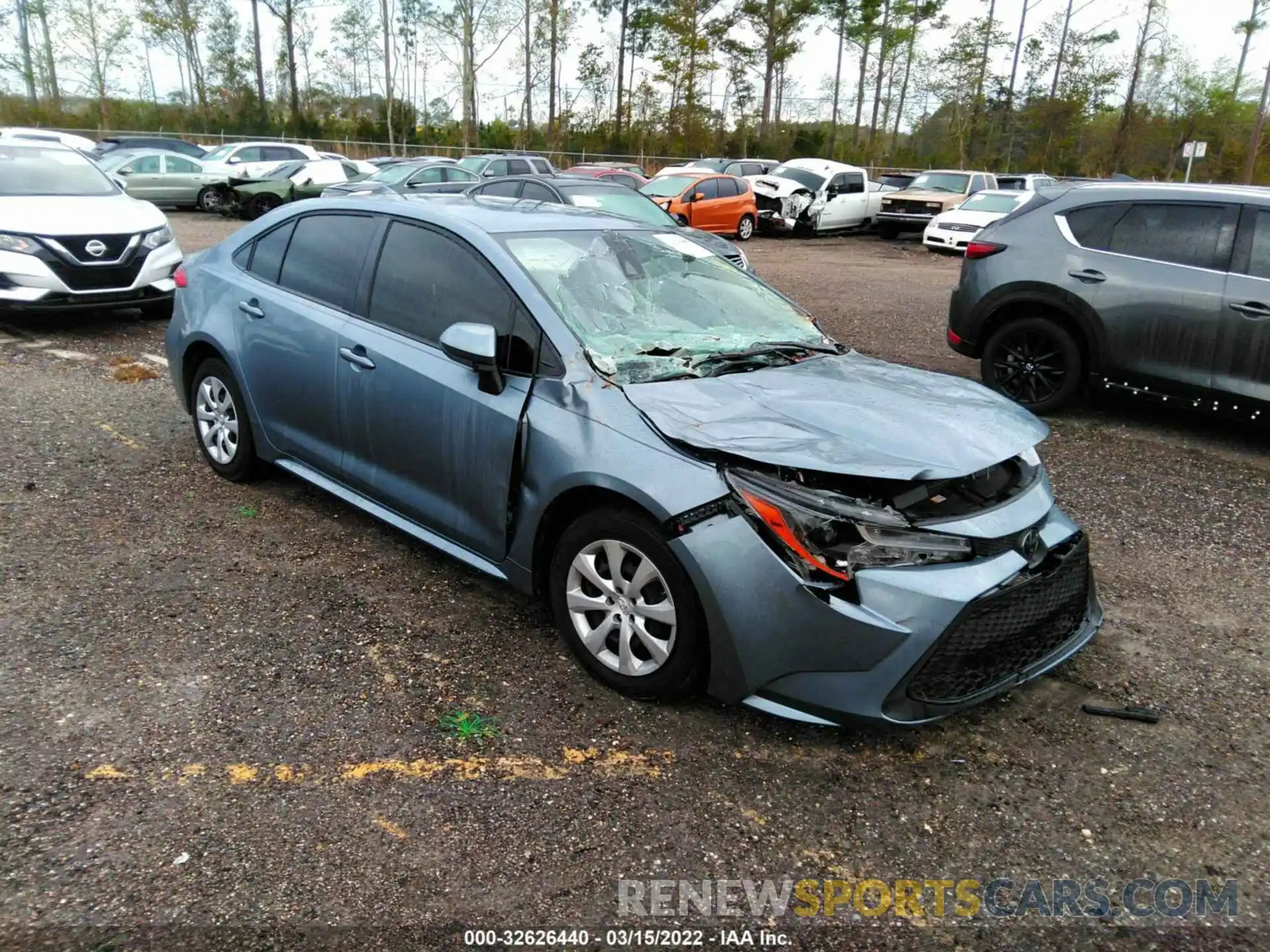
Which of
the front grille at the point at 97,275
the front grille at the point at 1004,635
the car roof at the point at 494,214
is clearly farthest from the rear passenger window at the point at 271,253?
the front grille at the point at 97,275

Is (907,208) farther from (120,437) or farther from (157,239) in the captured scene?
(120,437)

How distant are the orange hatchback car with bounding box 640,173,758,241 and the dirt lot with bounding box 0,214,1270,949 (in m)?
15.2

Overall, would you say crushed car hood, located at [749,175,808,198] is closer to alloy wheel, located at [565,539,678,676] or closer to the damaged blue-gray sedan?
the damaged blue-gray sedan

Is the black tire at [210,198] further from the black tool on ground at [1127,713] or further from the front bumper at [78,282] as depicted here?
the black tool on ground at [1127,713]

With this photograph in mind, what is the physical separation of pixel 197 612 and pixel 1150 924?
3526 millimetres

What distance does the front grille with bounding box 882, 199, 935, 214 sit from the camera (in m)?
22.5

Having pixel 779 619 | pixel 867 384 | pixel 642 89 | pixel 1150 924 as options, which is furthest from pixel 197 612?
pixel 642 89

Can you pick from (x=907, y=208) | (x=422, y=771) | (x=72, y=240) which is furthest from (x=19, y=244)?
(x=907, y=208)

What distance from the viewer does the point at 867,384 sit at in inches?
141

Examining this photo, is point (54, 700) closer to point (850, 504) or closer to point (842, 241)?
point (850, 504)

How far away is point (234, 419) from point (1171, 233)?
245 inches

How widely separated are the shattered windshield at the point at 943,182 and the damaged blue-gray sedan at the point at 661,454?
21.3 metres

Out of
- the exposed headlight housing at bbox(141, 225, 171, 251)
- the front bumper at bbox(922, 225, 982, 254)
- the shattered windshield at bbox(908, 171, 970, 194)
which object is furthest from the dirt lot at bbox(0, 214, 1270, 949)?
the shattered windshield at bbox(908, 171, 970, 194)

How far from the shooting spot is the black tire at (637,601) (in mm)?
2971
